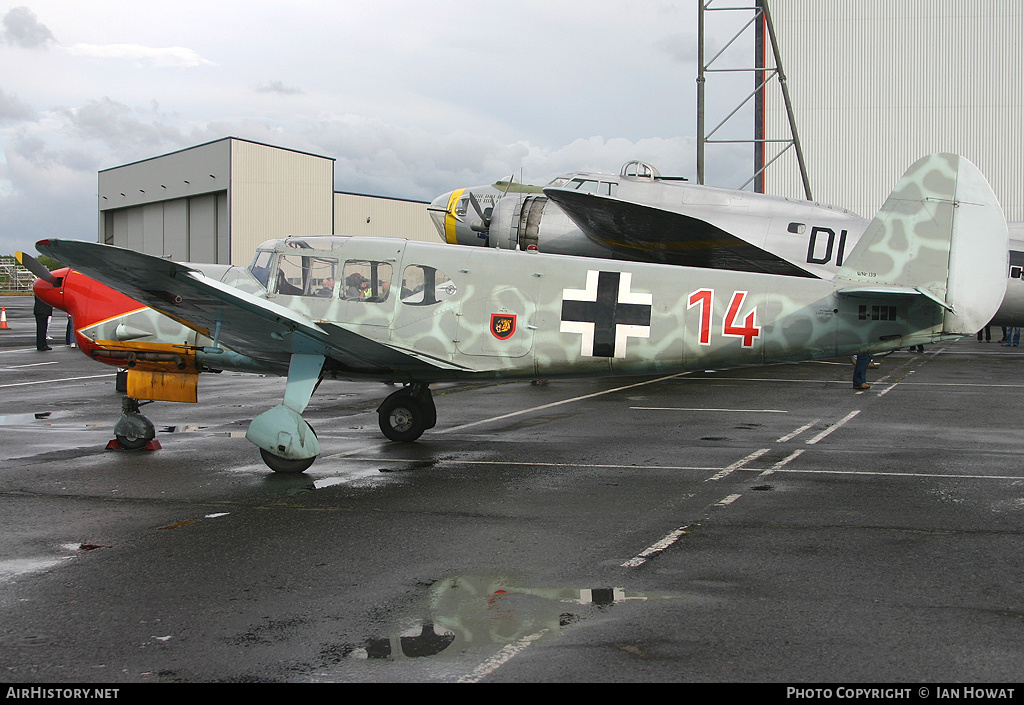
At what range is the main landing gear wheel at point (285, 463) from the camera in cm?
865

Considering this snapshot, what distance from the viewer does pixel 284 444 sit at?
8.52 meters

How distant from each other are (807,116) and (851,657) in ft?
132

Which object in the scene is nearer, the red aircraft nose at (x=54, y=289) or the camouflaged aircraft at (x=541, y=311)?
the camouflaged aircraft at (x=541, y=311)

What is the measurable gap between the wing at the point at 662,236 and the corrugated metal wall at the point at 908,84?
24379 mm

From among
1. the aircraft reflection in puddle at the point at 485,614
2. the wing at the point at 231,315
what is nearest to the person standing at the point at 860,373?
the wing at the point at 231,315

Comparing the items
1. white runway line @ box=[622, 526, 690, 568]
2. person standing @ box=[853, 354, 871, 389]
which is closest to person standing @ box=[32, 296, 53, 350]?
person standing @ box=[853, 354, 871, 389]

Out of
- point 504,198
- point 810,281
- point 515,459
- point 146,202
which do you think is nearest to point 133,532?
point 515,459

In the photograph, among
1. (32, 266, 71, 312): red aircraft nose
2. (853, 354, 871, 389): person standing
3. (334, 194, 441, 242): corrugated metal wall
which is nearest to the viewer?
(32, 266, 71, 312): red aircraft nose

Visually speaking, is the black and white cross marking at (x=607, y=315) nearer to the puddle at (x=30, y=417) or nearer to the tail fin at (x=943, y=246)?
the tail fin at (x=943, y=246)

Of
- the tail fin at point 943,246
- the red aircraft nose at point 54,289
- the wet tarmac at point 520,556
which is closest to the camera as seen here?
the wet tarmac at point 520,556

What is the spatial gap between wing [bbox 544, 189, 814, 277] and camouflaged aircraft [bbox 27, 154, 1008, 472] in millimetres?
6439

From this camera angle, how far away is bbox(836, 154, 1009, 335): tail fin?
29.8 feet

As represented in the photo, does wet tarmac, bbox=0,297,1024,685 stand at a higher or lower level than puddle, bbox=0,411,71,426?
higher

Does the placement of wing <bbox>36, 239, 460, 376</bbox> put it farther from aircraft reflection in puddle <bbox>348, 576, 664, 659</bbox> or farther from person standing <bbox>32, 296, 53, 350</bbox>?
person standing <bbox>32, 296, 53, 350</bbox>
